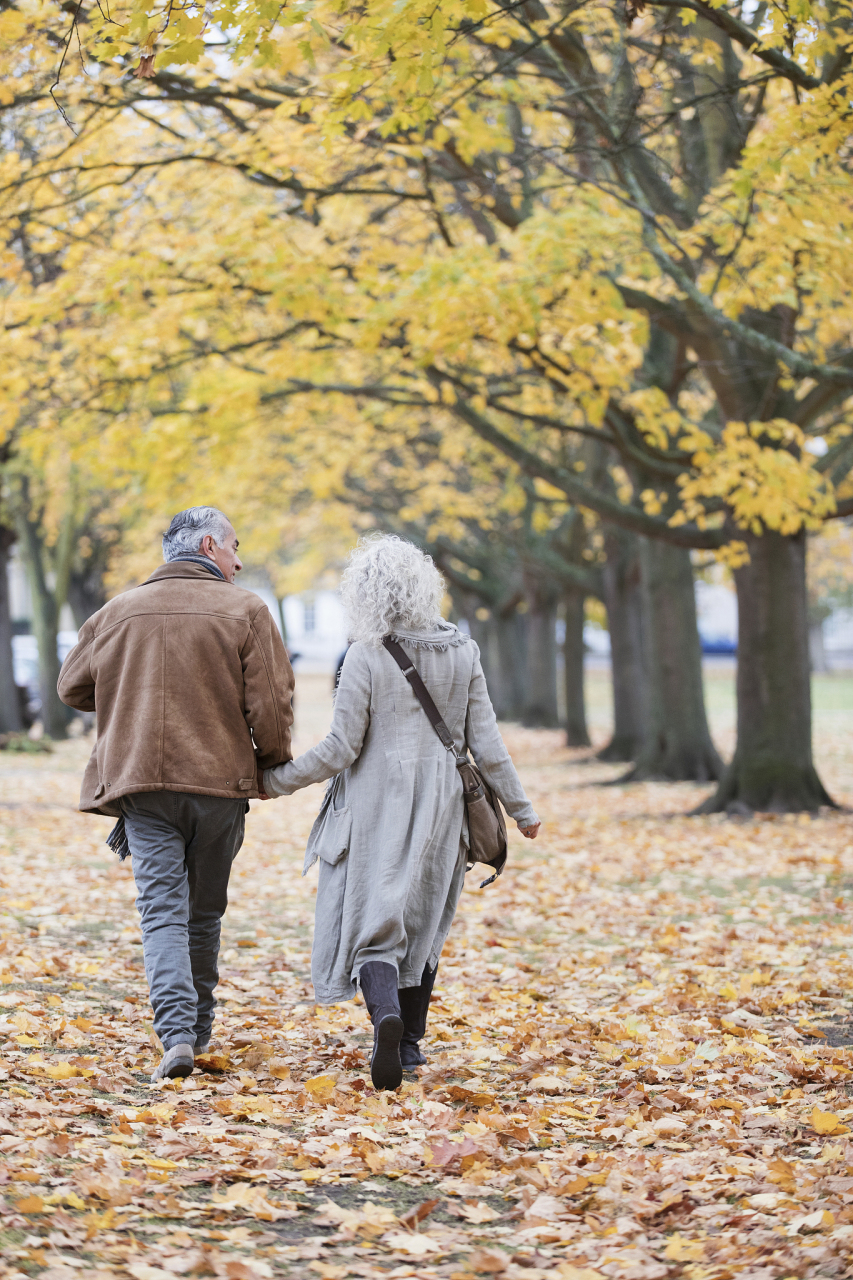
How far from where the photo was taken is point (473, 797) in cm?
439

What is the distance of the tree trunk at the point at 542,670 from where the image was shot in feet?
85.3

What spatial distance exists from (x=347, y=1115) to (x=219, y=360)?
425 inches

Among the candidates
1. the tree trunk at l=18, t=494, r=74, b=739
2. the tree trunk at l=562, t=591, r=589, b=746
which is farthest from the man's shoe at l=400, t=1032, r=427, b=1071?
the tree trunk at l=18, t=494, r=74, b=739

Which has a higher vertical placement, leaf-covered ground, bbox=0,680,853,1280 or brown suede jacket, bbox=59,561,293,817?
brown suede jacket, bbox=59,561,293,817

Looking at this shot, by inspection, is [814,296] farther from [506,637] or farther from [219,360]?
[506,637]

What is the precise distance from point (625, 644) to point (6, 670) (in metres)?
9.74

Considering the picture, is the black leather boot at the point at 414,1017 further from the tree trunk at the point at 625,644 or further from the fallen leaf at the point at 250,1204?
the tree trunk at the point at 625,644

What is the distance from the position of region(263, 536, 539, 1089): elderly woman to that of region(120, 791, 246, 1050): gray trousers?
257mm

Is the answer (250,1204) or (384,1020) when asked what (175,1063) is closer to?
(384,1020)

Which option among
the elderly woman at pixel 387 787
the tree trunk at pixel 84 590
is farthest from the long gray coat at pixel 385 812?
the tree trunk at pixel 84 590

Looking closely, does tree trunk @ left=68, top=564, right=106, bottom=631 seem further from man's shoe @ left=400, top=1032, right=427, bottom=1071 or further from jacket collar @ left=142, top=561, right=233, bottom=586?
man's shoe @ left=400, top=1032, right=427, bottom=1071

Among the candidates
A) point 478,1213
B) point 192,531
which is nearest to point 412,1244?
point 478,1213

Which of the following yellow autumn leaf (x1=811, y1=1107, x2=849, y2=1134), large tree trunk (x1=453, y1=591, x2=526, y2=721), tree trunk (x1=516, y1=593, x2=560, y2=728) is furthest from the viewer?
large tree trunk (x1=453, y1=591, x2=526, y2=721)

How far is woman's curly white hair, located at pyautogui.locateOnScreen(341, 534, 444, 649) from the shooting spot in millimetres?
4281
